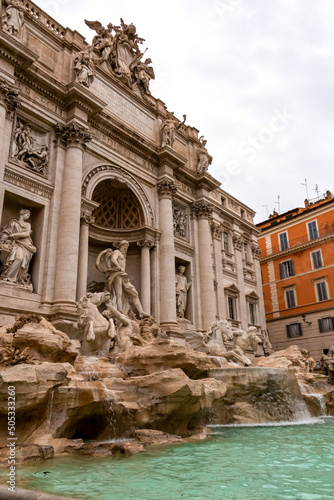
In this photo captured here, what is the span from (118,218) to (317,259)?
17.8 metres

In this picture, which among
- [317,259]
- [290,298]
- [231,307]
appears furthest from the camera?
[290,298]

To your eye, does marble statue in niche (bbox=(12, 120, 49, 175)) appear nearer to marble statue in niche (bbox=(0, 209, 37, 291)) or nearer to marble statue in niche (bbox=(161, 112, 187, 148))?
marble statue in niche (bbox=(0, 209, 37, 291))

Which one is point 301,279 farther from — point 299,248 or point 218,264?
point 218,264

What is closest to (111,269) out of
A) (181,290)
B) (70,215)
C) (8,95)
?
(70,215)

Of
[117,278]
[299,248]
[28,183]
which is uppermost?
[299,248]

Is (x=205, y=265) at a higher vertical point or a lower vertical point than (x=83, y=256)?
higher

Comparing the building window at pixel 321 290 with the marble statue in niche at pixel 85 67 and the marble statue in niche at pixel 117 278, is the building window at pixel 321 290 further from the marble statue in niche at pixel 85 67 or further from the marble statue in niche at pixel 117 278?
the marble statue in niche at pixel 85 67

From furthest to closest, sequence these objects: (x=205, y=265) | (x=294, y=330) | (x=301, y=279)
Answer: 1. (x=301, y=279)
2. (x=294, y=330)
3. (x=205, y=265)

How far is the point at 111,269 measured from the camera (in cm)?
1552

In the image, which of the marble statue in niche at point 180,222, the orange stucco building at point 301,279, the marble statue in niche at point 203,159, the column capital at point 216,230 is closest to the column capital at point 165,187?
the marble statue in niche at point 180,222

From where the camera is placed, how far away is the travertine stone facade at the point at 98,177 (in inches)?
565

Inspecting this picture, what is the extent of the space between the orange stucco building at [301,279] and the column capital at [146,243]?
1662 centimetres

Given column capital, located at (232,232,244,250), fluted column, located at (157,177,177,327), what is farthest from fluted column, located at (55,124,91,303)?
column capital, located at (232,232,244,250)

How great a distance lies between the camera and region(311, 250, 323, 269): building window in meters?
30.7
